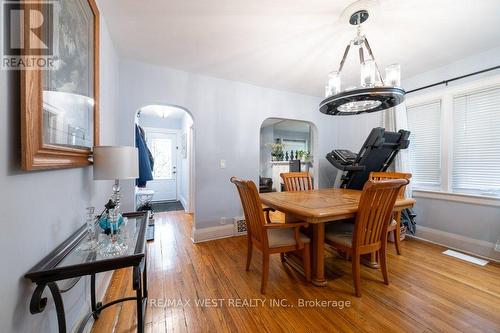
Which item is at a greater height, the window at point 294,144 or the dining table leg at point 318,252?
the window at point 294,144

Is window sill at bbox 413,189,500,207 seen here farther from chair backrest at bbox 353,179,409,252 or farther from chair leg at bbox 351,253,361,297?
chair leg at bbox 351,253,361,297

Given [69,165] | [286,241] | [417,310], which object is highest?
[69,165]

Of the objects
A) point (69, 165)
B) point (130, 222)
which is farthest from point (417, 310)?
point (69, 165)

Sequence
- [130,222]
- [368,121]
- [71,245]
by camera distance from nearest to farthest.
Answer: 1. [71,245]
2. [130,222]
3. [368,121]

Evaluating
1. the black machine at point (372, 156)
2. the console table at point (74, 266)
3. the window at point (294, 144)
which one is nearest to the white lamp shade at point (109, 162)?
the console table at point (74, 266)

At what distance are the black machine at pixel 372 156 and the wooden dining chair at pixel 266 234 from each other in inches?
63.0

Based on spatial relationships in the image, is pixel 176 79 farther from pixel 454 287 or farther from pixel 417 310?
pixel 454 287

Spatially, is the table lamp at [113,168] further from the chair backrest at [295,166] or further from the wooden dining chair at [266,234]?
the chair backrest at [295,166]

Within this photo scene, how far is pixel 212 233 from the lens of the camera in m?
2.99

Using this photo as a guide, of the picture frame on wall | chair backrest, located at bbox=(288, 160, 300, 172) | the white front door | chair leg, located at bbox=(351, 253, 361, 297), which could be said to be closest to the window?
chair backrest, located at bbox=(288, 160, 300, 172)

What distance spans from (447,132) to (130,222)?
3930 mm

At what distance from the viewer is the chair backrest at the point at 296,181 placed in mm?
2898

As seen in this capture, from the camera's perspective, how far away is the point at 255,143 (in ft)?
11.1

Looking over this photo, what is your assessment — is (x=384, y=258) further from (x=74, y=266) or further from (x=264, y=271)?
(x=74, y=266)
